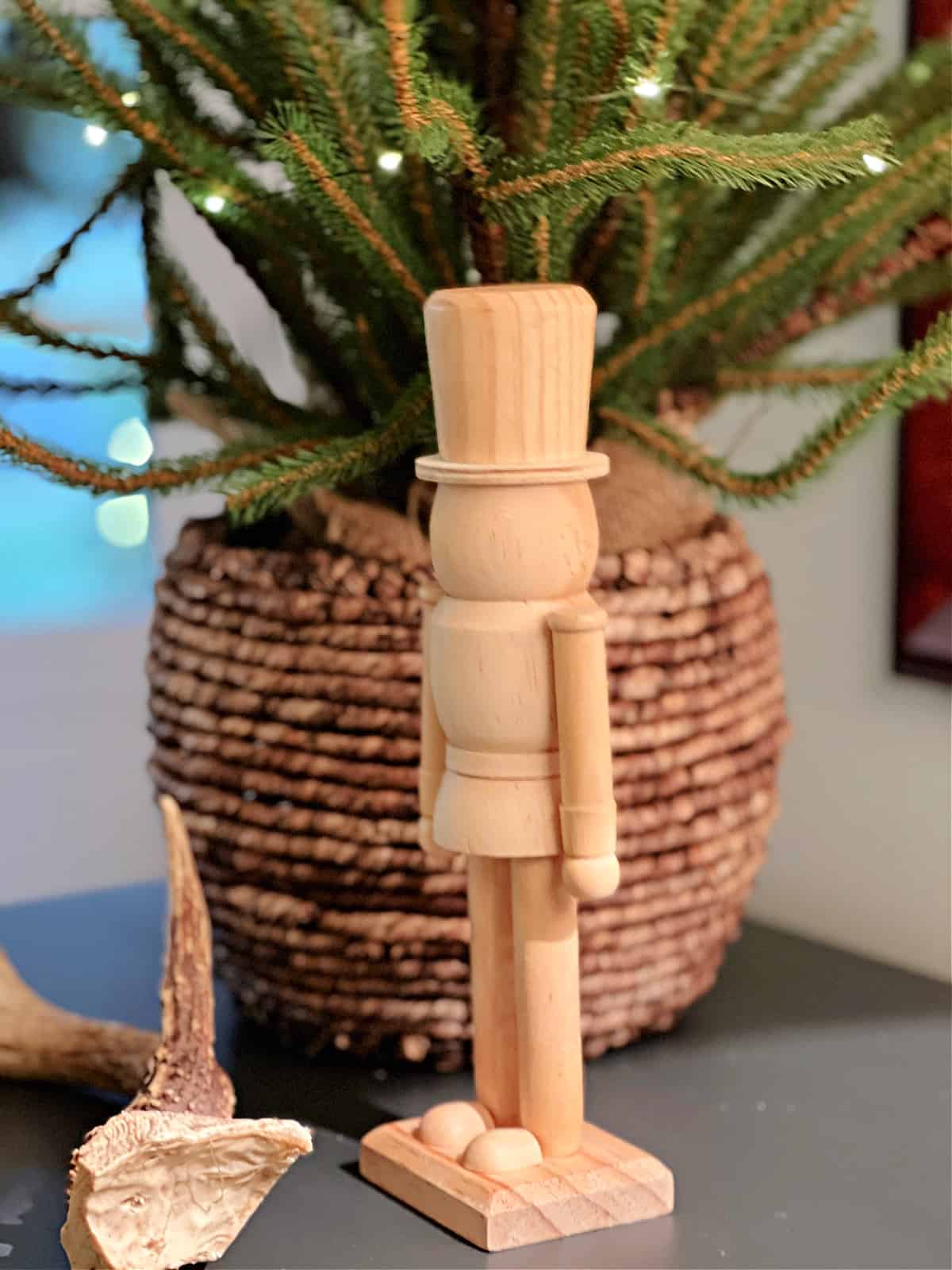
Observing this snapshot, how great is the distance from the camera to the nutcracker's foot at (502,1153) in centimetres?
52

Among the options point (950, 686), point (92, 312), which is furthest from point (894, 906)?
point (92, 312)

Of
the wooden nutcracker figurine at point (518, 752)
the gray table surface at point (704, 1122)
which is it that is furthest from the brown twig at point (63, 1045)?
the wooden nutcracker figurine at point (518, 752)

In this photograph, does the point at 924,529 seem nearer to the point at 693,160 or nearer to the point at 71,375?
the point at 693,160

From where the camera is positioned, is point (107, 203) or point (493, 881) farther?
point (107, 203)

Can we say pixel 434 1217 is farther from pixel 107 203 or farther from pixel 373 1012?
pixel 107 203

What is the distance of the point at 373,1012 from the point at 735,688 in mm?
177

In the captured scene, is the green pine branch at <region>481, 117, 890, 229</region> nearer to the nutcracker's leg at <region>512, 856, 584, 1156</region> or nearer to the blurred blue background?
the nutcracker's leg at <region>512, 856, 584, 1156</region>

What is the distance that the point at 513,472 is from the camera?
0.48m

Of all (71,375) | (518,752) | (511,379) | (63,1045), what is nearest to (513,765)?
(518,752)

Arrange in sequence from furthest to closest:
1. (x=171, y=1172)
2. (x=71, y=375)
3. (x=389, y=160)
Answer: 1. (x=71, y=375)
2. (x=389, y=160)
3. (x=171, y=1172)

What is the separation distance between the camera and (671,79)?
0.54 metres

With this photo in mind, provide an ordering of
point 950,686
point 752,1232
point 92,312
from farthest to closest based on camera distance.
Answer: point 92,312 < point 950,686 < point 752,1232

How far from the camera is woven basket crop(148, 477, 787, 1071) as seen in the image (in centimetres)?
60

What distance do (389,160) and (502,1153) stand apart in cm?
32
